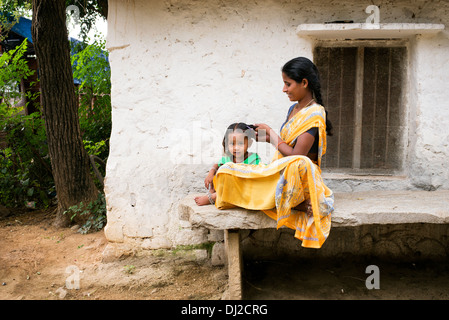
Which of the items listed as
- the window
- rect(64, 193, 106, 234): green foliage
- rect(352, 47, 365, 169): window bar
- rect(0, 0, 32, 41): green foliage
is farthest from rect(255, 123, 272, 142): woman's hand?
rect(0, 0, 32, 41): green foliage

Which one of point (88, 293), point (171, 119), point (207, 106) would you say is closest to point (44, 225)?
point (88, 293)

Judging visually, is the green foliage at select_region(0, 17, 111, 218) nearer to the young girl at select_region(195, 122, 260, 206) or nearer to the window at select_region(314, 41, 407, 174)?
the young girl at select_region(195, 122, 260, 206)

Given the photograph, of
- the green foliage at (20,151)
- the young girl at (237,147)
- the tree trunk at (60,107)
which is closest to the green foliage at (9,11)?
the green foliage at (20,151)

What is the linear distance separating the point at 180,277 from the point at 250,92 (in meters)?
1.71

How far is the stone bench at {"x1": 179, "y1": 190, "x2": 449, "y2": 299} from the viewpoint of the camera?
2438 mm

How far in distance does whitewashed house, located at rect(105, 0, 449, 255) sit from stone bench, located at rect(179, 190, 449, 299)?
709 millimetres

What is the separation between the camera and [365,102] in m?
3.41

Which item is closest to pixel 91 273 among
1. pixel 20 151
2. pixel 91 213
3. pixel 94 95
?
pixel 91 213

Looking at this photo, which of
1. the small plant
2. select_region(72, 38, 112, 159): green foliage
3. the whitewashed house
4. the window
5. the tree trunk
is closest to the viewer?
the small plant

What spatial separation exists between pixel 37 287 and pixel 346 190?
274cm

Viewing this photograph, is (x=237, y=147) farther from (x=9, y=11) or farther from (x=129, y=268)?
(x=9, y=11)

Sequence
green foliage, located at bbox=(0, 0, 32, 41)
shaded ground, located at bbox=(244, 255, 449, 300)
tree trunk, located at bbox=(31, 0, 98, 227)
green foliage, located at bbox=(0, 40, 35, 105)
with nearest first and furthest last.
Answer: shaded ground, located at bbox=(244, 255, 449, 300) → tree trunk, located at bbox=(31, 0, 98, 227) → green foliage, located at bbox=(0, 40, 35, 105) → green foliage, located at bbox=(0, 0, 32, 41)

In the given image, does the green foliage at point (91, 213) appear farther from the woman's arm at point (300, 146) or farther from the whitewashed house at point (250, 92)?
the woman's arm at point (300, 146)

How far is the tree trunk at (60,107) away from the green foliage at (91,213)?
7 centimetres
